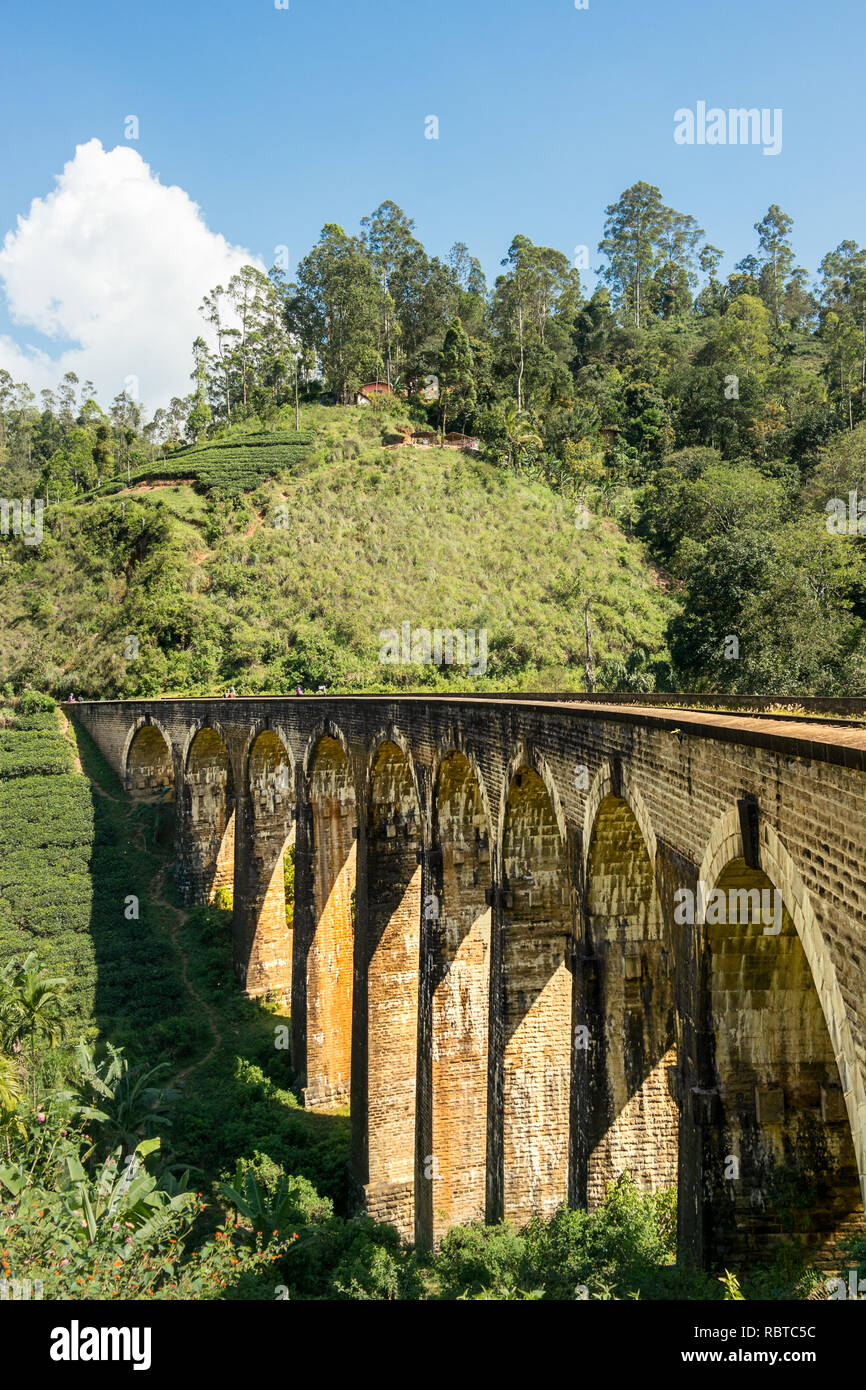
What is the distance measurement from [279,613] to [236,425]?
79.2 ft

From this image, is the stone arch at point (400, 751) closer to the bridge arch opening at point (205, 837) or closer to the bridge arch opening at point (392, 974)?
the bridge arch opening at point (392, 974)

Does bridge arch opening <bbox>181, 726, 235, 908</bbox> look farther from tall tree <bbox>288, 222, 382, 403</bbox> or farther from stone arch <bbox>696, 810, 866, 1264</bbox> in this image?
tall tree <bbox>288, 222, 382, 403</bbox>

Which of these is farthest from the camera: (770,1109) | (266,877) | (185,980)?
(185,980)

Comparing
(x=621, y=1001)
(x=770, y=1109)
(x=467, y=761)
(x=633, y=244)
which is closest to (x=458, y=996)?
(x=467, y=761)

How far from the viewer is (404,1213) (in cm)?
1584

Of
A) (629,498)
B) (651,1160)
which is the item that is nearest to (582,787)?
(651,1160)

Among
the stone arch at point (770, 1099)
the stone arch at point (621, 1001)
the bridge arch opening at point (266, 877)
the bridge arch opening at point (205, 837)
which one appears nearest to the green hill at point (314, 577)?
the bridge arch opening at point (205, 837)

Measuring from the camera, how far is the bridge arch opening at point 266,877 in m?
22.4

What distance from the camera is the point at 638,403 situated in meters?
59.0

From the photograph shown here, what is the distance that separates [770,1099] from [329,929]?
44.0 ft

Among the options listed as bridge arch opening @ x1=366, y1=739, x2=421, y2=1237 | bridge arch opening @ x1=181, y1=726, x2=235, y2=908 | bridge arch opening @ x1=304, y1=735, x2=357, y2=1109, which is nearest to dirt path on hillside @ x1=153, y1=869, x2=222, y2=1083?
bridge arch opening @ x1=181, y1=726, x2=235, y2=908

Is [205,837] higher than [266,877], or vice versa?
[205,837]

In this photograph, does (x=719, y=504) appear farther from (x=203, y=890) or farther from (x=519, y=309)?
(x=519, y=309)

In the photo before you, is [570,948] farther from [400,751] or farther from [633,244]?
[633,244]
